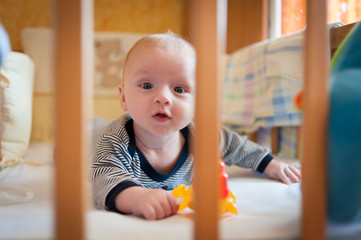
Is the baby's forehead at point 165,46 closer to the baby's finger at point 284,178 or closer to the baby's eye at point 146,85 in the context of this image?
the baby's eye at point 146,85

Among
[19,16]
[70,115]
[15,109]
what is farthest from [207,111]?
[19,16]

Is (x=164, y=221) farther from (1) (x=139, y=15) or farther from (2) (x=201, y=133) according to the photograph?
(1) (x=139, y=15)

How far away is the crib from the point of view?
450 mm

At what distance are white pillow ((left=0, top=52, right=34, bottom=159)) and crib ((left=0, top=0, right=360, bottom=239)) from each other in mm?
852

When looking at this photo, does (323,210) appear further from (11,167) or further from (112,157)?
(11,167)

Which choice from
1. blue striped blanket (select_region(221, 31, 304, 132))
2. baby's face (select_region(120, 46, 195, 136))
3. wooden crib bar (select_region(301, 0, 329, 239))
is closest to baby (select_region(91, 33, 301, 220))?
baby's face (select_region(120, 46, 195, 136))

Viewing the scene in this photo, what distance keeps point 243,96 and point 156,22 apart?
3.94 feet

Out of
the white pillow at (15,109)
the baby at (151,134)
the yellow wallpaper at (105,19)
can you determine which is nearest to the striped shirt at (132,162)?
the baby at (151,134)

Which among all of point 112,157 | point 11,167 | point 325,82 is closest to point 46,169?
point 11,167

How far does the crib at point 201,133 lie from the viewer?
45 centimetres

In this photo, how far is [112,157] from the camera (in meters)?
0.83

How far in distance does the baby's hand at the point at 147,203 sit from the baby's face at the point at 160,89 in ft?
0.74

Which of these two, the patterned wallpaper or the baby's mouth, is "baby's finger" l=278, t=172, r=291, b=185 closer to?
the baby's mouth

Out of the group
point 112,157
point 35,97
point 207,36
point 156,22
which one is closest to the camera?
point 207,36
